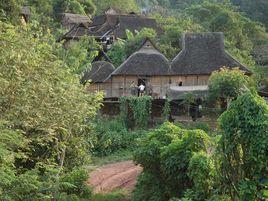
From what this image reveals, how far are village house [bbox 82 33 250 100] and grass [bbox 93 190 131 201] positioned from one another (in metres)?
11.6

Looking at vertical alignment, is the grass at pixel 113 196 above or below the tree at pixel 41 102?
below

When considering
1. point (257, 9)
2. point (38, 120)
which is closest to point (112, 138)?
point (38, 120)

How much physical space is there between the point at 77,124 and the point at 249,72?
53.8 ft

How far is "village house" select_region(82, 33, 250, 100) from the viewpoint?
1122 inches

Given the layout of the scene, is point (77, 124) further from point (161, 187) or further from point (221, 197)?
point (221, 197)

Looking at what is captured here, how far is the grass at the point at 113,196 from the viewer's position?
Answer: 16469mm

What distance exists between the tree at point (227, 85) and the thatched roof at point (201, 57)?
4396 mm

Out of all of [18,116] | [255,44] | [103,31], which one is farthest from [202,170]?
[255,44]

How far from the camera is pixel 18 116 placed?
12672mm

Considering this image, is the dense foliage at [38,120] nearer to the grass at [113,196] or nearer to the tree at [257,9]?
the grass at [113,196]

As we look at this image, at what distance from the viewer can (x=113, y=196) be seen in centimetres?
1677

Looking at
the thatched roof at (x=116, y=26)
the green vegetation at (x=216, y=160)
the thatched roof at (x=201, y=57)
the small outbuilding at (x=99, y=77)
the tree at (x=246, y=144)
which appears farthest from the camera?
the thatched roof at (x=116, y=26)

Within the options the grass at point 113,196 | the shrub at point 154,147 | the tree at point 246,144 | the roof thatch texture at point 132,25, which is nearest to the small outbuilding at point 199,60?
the roof thatch texture at point 132,25

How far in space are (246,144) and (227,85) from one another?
1465 centimetres
